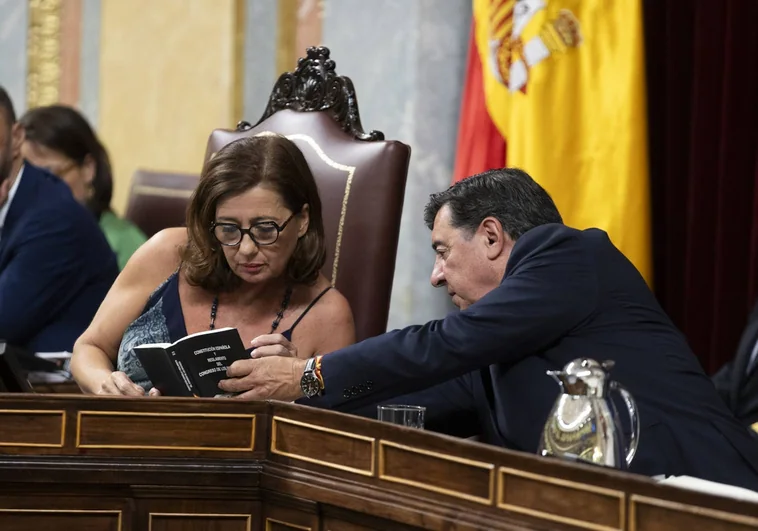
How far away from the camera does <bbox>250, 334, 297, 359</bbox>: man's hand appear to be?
7.88 feet

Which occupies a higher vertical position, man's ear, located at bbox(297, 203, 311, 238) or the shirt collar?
the shirt collar

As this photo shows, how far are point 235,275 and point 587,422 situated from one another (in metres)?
1.33

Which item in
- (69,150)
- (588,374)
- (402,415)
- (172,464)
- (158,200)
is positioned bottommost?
(172,464)

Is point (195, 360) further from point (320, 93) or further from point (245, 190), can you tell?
point (320, 93)

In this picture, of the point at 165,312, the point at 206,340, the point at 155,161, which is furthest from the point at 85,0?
the point at 206,340

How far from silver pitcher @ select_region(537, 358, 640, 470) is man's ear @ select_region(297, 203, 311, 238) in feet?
3.94

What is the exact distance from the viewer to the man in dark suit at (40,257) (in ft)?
11.3

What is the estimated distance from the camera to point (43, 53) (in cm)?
594

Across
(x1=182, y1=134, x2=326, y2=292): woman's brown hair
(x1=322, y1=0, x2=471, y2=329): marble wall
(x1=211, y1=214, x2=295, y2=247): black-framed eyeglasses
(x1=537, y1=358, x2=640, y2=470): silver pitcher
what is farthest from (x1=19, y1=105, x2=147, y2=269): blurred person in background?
(x1=537, y1=358, x2=640, y2=470): silver pitcher

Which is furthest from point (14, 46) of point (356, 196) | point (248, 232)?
point (248, 232)

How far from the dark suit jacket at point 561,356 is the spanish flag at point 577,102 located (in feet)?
5.63

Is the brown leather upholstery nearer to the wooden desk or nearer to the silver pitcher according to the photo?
the wooden desk

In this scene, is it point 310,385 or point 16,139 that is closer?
point 310,385

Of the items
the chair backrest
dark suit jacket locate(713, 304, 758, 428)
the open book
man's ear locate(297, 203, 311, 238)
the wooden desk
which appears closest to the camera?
the wooden desk
